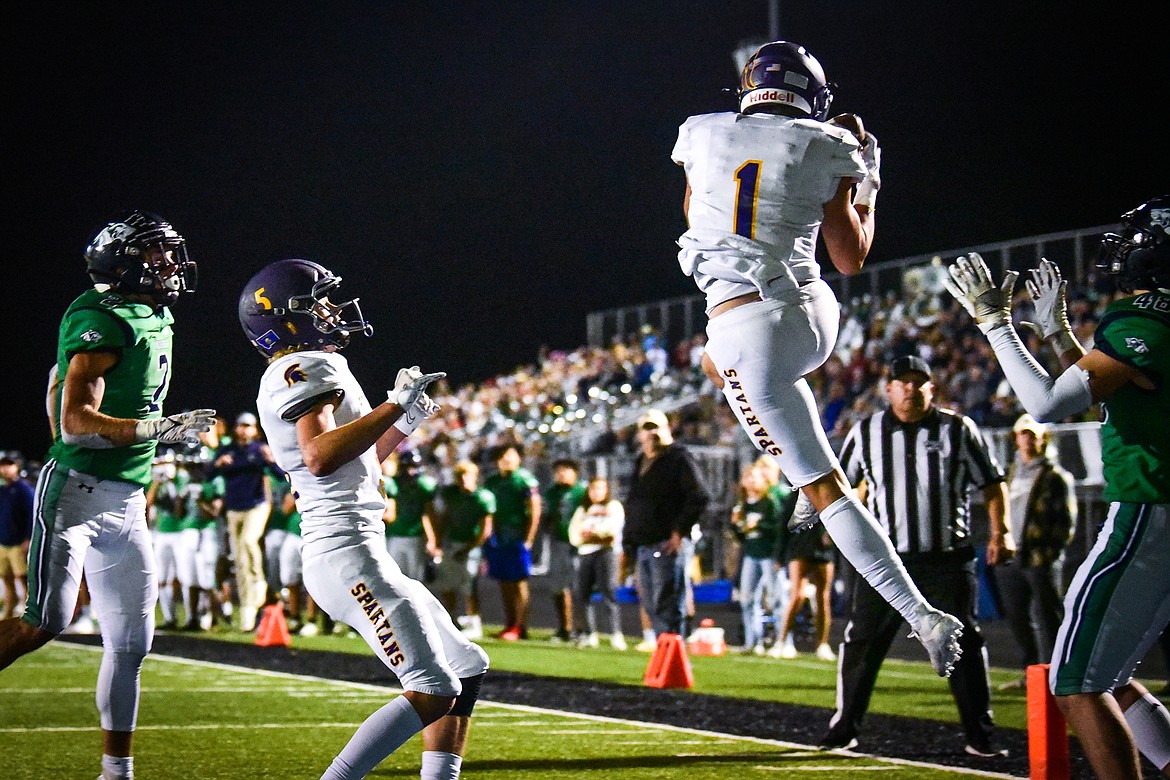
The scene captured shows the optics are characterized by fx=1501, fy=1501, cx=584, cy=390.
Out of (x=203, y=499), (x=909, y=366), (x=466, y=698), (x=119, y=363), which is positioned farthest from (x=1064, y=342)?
(x=203, y=499)

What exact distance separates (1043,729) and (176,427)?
3.22 metres

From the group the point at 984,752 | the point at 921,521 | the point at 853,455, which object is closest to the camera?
the point at 984,752

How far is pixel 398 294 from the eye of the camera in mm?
26438

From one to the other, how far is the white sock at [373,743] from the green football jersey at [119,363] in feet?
5.45

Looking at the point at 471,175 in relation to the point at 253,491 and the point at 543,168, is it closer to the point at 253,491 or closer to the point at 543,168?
the point at 543,168

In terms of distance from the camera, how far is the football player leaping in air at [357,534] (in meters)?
4.38

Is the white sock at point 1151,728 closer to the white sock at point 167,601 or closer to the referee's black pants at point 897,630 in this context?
the referee's black pants at point 897,630

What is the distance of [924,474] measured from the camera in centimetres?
745

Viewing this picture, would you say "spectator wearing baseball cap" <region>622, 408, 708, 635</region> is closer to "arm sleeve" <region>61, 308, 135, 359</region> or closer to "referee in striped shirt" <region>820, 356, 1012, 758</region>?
"referee in striped shirt" <region>820, 356, 1012, 758</region>

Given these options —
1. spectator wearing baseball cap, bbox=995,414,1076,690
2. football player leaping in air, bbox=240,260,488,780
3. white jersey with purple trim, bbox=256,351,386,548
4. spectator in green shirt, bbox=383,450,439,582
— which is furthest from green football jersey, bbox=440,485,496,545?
white jersey with purple trim, bbox=256,351,386,548

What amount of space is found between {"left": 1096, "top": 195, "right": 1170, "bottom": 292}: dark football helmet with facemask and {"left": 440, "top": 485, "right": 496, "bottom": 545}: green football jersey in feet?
33.3

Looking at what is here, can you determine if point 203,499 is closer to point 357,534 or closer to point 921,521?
point 921,521

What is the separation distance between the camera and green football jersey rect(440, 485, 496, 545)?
14.3 meters

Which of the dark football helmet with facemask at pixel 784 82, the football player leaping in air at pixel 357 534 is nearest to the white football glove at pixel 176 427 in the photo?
the football player leaping in air at pixel 357 534
